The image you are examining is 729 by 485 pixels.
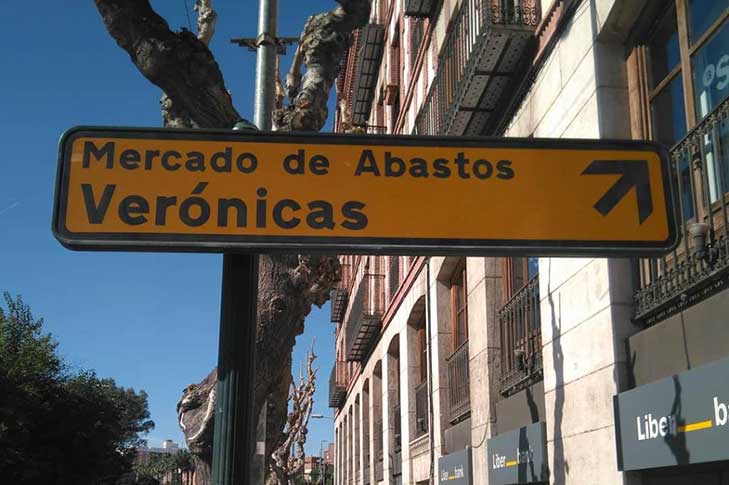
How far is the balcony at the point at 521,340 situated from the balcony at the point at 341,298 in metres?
26.6

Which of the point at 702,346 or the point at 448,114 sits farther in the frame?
the point at 448,114

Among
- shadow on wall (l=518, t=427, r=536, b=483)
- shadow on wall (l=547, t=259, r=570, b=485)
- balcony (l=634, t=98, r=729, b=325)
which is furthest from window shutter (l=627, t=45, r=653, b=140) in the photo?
shadow on wall (l=518, t=427, r=536, b=483)

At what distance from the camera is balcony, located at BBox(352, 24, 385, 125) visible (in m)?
28.6

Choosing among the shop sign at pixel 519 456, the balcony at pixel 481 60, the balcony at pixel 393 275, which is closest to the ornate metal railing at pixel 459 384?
the shop sign at pixel 519 456

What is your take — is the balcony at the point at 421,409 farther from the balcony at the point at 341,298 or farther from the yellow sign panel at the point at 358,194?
the balcony at the point at 341,298

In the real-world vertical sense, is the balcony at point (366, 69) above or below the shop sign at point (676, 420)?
above

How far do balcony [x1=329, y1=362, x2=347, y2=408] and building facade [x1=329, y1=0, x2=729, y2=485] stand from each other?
25177 mm

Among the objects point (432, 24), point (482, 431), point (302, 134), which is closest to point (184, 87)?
point (302, 134)

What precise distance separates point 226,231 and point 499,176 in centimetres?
103

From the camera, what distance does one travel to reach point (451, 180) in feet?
10.4

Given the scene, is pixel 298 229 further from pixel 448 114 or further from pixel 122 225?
pixel 448 114

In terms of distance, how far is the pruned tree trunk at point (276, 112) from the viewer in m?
5.89

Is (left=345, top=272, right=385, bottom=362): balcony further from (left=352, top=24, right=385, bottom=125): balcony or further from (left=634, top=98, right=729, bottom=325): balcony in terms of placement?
(left=634, top=98, right=729, bottom=325): balcony

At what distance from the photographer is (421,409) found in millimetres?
19281
